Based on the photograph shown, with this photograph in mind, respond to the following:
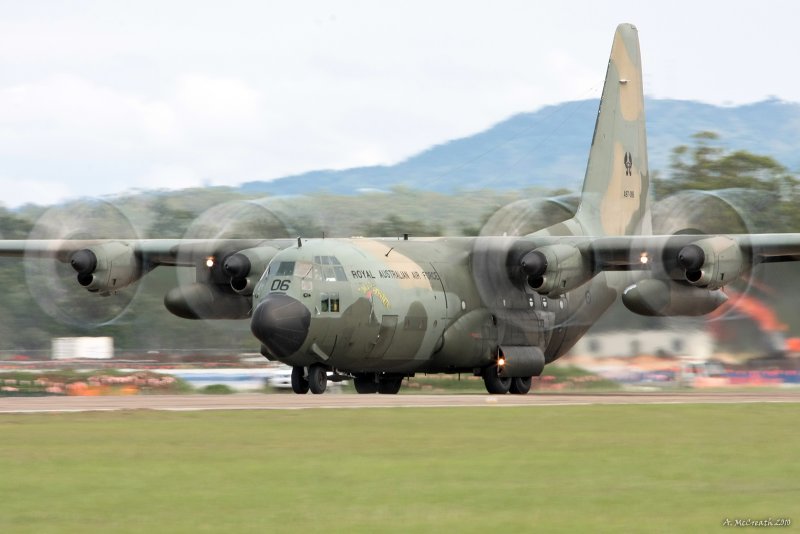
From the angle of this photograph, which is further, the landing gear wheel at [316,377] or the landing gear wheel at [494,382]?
the landing gear wheel at [494,382]

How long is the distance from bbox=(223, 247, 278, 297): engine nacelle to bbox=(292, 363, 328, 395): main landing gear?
341cm

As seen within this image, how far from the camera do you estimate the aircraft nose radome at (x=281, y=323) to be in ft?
91.6

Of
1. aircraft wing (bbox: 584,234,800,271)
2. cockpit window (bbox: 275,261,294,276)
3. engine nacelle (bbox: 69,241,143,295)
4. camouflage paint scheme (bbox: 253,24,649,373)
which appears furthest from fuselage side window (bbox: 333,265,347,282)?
engine nacelle (bbox: 69,241,143,295)

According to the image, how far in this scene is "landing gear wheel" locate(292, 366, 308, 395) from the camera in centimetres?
3069

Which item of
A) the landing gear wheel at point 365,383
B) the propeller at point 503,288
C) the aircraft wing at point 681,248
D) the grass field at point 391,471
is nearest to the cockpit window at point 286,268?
the landing gear wheel at point 365,383

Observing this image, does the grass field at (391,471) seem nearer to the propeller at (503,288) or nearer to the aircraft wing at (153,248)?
the propeller at (503,288)

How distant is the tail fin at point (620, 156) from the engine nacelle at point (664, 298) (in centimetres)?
602

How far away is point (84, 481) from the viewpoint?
1402 cm

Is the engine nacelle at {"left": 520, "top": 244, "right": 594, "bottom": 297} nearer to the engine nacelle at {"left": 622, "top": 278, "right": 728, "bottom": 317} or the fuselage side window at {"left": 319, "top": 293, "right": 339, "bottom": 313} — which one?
the engine nacelle at {"left": 622, "top": 278, "right": 728, "bottom": 317}

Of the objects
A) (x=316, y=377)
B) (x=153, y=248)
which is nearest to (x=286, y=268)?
(x=316, y=377)

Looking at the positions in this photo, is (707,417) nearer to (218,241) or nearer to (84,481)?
(84,481)

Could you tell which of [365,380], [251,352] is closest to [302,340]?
[365,380]

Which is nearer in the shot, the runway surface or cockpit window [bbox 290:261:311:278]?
the runway surface

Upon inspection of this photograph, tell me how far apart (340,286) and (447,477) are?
1505cm
